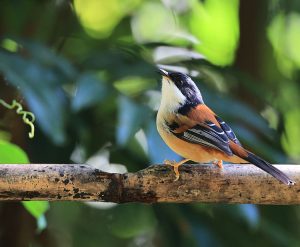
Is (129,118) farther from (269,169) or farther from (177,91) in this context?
(269,169)

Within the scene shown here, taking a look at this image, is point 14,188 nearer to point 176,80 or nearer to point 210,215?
point 176,80

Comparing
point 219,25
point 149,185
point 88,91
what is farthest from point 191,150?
point 219,25

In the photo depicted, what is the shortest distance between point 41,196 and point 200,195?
1.53 ft

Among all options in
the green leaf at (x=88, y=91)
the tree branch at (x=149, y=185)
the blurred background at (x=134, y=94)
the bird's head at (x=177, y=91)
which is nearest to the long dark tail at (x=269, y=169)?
the tree branch at (x=149, y=185)

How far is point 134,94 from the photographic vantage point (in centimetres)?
287

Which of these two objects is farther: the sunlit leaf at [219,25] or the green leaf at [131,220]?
the sunlit leaf at [219,25]

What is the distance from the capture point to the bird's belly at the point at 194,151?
1884 millimetres

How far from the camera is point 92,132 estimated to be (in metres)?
3.17

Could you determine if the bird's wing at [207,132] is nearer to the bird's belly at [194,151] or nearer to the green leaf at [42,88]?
the bird's belly at [194,151]

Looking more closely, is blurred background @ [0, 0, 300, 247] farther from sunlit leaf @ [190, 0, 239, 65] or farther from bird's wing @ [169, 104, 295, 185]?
bird's wing @ [169, 104, 295, 185]

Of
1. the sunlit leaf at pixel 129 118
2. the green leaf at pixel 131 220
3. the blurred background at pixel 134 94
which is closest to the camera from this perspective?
the sunlit leaf at pixel 129 118

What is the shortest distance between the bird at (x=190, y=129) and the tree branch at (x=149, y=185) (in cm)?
4

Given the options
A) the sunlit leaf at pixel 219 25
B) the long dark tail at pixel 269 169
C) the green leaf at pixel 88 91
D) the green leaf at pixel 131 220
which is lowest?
the green leaf at pixel 131 220

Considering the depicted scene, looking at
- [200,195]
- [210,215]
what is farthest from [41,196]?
[210,215]
